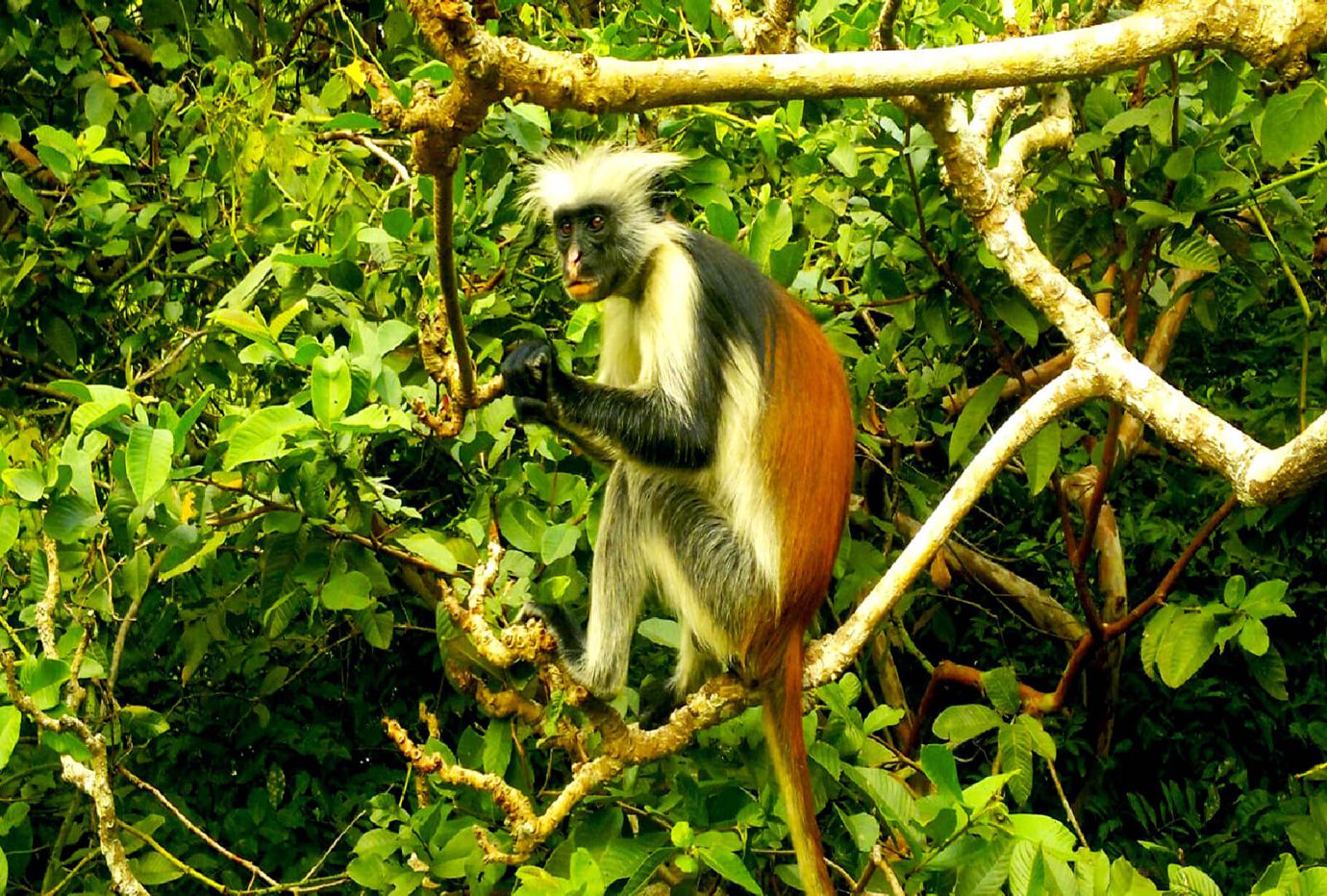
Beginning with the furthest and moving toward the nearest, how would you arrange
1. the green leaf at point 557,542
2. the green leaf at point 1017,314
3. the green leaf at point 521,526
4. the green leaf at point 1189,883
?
the green leaf at point 1017,314 → the green leaf at point 521,526 → the green leaf at point 557,542 → the green leaf at point 1189,883

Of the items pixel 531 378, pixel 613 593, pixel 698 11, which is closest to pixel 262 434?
pixel 531 378

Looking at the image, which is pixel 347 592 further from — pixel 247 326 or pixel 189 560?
pixel 247 326

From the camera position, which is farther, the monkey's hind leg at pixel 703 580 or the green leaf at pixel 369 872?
the monkey's hind leg at pixel 703 580

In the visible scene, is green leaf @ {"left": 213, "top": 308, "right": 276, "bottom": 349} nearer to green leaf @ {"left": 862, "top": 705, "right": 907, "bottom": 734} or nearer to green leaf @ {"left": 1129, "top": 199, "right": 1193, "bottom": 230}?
green leaf @ {"left": 862, "top": 705, "right": 907, "bottom": 734}

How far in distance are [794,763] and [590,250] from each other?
1.60 meters

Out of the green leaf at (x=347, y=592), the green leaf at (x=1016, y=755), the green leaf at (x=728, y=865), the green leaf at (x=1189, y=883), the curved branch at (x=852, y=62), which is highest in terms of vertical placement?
the curved branch at (x=852, y=62)

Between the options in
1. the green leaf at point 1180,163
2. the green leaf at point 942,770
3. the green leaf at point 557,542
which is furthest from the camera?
the green leaf at point 1180,163

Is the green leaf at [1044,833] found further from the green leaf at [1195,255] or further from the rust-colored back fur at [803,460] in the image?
the green leaf at [1195,255]

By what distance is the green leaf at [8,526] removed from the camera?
115 inches

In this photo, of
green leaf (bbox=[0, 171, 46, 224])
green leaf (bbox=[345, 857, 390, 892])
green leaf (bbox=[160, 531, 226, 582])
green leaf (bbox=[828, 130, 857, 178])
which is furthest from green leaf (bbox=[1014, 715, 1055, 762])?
green leaf (bbox=[0, 171, 46, 224])

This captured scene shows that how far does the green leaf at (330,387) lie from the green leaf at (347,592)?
509mm

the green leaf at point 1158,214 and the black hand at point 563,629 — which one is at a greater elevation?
the green leaf at point 1158,214

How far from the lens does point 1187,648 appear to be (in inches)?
145

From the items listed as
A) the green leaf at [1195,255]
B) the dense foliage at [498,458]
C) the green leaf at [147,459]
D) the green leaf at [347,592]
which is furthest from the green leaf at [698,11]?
the green leaf at [147,459]
